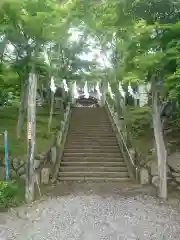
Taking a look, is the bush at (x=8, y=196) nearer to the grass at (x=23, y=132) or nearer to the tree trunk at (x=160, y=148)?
the grass at (x=23, y=132)

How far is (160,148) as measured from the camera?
11.2 meters

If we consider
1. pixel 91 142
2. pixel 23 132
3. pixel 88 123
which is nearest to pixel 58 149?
pixel 91 142

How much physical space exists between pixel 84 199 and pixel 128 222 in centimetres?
235

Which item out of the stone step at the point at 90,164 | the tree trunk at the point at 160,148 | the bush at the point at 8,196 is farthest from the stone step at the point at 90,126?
the bush at the point at 8,196

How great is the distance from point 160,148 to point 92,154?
506 cm

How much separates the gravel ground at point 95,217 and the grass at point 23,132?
3.49 meters

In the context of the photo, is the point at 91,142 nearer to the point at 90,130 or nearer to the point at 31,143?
the point at 90,130

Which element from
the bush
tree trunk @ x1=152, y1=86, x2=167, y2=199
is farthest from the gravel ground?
tree trunk @ x1=152, y1=86, x2=167, y2=199

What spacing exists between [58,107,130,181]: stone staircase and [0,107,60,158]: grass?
42.2 inches

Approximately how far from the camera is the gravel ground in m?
7.75

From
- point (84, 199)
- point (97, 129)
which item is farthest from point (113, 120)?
point (84, 199)

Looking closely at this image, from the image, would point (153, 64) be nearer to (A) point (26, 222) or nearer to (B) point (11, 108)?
(A) point (26, 222)

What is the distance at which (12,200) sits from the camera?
1008cm

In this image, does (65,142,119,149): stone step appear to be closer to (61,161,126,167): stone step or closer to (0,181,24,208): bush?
(61,161,126,167): stone step
